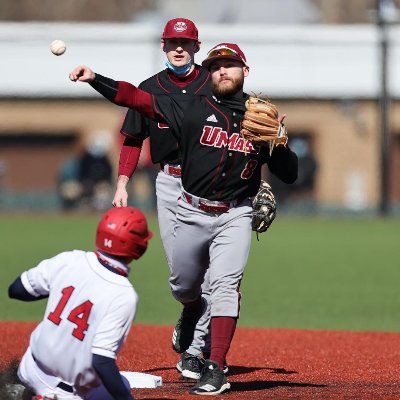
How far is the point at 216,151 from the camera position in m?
5.73

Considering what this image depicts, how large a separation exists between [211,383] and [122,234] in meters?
A: 1.36

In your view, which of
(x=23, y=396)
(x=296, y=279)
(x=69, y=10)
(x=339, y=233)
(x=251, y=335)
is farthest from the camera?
(x=69, y=10)

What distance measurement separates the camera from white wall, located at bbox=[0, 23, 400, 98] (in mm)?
27766

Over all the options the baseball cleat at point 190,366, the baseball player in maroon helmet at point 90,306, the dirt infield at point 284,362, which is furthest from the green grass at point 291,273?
the baseball player in maroon helmet at point 90,306

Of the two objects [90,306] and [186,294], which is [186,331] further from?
[90,306]

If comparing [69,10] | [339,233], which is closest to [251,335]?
[339,233]

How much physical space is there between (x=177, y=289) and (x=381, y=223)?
51.4 feet

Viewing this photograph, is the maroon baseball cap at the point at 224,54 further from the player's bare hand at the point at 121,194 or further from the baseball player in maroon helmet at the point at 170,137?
the player's bare hand at the point at 121,194

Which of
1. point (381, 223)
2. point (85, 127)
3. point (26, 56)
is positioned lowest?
point (381, 223)

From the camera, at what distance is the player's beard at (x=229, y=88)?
227 inches

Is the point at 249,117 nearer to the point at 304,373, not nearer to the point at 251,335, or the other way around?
the point at 304,373

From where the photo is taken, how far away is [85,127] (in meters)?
28.2

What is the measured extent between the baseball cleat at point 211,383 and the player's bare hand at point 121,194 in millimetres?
1091

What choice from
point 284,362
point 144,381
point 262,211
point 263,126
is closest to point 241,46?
point 284,362
